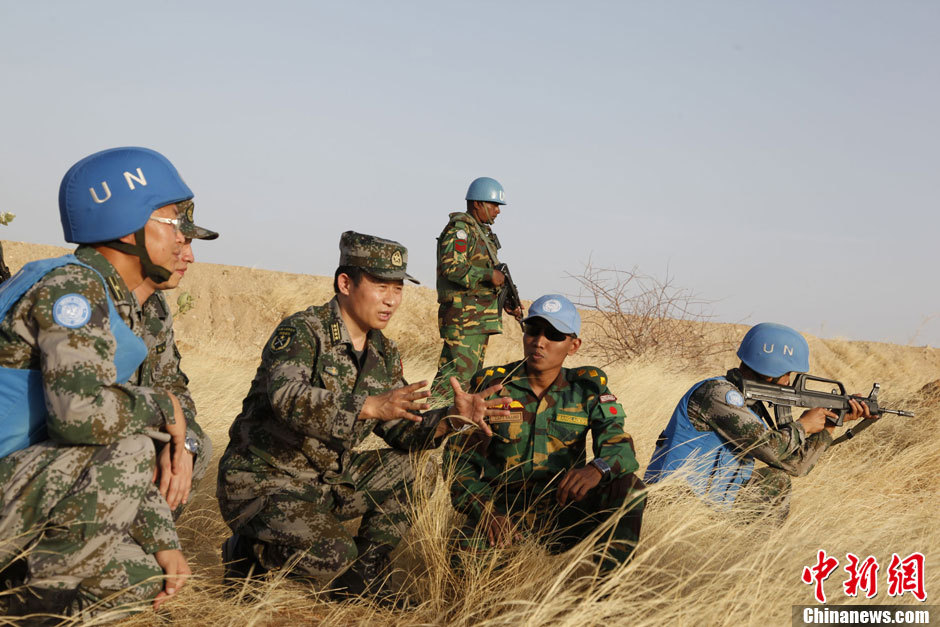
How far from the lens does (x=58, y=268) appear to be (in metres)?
2.32

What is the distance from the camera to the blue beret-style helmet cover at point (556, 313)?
11.5 ft

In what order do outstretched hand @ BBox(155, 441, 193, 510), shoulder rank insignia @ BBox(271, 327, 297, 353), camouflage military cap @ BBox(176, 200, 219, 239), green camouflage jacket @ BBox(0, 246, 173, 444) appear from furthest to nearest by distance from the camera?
shoulder rank insignia @ BBox(271, 327, 297, 353) → camouflage military cap @ BBox(176, 200, 219, 239) → outstretched hand @ BBox(155, 441, 193, 510) → green camouflage jacket @ BBox(0, 246, 173, 444)

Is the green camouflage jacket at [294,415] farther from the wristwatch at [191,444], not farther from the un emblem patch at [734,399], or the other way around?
the un emblem patch at [734,399]

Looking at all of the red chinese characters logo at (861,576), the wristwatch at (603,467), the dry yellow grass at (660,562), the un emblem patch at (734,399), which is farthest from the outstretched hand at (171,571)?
the un emblem patch at (734,399)

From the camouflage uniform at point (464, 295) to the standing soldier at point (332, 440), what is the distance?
11.5 ft

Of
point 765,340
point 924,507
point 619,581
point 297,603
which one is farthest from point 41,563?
point 924,507

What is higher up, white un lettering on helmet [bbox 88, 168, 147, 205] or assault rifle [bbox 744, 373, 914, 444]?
white un lettering on helmet [bbox 88, 168, 147, 205]

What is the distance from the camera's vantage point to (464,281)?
710cm

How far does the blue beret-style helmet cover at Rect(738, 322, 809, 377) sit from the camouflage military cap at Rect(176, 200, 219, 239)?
2.75 meters

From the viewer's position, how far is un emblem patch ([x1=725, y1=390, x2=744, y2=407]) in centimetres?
394

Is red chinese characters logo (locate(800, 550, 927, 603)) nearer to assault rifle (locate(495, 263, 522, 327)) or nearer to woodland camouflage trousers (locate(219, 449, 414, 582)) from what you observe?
woodland camouflage trousers (locate(219, 449, 414, 582))

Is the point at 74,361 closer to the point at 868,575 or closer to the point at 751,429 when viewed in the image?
the point at 868,575

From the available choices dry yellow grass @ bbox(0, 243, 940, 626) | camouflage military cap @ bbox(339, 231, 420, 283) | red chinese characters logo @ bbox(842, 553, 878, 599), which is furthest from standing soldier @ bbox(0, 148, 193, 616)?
red chinese characters logo @ bbox(842, 553, 878, 599)

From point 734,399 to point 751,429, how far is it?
0.17m
